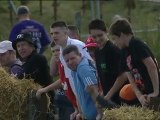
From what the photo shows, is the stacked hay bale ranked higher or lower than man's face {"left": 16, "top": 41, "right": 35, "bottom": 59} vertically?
lower

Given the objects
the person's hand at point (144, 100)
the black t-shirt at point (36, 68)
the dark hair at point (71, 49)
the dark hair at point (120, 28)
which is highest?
the dark hair at point (120, 28)

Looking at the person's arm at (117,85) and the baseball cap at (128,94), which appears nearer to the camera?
the baseball cap at (128,94)

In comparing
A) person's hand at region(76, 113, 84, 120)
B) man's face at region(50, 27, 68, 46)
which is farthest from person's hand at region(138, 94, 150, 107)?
man's face at region(50, 27, 68, 46)

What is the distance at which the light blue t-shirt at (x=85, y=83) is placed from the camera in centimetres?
677

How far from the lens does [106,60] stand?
7.20m

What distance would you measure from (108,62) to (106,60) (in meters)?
0.04

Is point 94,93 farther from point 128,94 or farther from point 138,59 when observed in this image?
point 138,59

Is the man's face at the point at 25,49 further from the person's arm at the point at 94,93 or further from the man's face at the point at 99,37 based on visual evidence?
the person's arm at the point at 94,93

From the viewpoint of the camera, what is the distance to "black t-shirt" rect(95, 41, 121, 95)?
7.19 m

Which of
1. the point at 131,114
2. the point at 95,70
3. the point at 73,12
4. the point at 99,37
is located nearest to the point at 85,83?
the point at 95,70

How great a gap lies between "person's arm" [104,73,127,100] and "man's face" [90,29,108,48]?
0.50m

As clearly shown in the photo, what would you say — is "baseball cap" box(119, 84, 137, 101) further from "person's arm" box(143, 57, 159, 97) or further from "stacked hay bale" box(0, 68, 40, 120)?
"stacked hay bale" box(0, 68, 40, 120)

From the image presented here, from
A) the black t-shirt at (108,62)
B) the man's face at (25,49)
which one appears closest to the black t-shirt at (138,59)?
the black t-shirt at (108,62)

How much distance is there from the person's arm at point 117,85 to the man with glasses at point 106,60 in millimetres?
127
